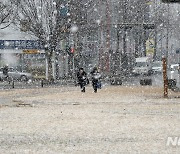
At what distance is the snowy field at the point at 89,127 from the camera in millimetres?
9312

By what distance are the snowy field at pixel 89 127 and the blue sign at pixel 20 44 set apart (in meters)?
29.0

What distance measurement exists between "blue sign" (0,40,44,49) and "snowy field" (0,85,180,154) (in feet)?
95.1

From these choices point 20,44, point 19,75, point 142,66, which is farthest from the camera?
point 142,66

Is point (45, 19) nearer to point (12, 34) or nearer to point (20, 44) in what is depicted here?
point (20, 44)

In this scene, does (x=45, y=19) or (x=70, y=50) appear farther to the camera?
(x=70, y=50)

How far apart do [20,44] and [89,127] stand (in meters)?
37.1

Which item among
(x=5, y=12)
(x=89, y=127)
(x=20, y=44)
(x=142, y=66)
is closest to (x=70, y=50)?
(x=20, y=44)

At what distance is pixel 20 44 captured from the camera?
48344mm

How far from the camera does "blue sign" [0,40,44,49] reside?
156 feet

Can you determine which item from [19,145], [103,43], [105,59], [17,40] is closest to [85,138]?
[19,145]

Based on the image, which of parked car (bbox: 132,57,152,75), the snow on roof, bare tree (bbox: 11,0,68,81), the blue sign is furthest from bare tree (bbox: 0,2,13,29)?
parked car (bbox: 132,57,152,75)

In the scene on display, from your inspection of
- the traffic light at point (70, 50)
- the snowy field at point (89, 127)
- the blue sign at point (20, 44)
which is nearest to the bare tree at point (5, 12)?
the blue sign at point (20, 44)

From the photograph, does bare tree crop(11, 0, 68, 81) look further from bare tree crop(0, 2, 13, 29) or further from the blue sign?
the blue sign

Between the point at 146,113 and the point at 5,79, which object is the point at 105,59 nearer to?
the point at 5,79
